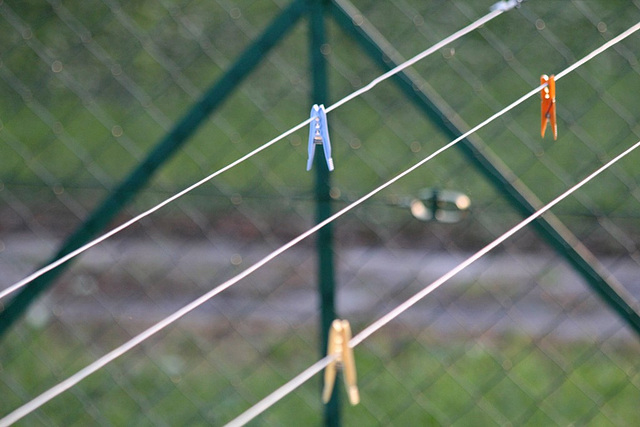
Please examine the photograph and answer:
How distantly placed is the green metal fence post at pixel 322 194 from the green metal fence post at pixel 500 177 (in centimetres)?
4

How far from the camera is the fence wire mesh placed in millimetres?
1740

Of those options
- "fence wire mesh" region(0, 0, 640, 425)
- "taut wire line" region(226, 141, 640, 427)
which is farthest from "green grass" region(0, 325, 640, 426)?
"taut wire line" region(226, 141, 640, 427)

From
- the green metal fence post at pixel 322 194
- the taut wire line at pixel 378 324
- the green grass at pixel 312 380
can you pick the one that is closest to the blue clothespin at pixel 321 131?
the taut wire line at pixel 378 324

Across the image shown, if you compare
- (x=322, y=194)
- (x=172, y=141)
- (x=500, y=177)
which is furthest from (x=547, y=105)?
(x=172, y=141)

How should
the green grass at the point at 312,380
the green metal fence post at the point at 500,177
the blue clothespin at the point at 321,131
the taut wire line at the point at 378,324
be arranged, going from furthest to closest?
the green grass at the point at 312,380 → the green metal fence post at the point at 500,177 → the blue clothespin at the point at 321,131 → the taut wire line at the point at 378,324

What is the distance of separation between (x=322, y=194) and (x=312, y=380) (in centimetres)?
38

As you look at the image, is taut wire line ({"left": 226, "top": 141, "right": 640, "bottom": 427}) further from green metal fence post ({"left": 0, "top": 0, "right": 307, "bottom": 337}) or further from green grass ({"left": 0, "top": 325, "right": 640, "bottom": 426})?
green metal fence post ({"left": 0, "top": 0, "right": 307, "bottom": 337})

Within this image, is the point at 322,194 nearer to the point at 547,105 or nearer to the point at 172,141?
the point at 172,141

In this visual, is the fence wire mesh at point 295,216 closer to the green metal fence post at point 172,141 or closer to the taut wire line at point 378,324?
the green metal fence post at point 172,141

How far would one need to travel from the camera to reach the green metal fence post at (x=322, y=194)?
65.6 inches

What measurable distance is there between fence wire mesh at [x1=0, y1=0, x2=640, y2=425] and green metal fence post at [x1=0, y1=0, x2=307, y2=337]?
0.04 m

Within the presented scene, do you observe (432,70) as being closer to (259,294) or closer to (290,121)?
(290,121)

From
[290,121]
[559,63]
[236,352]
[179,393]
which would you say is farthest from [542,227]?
[179,393]

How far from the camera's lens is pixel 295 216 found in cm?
174
